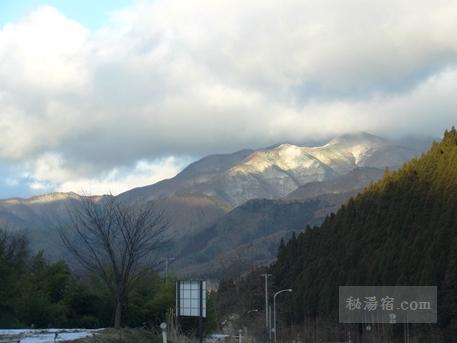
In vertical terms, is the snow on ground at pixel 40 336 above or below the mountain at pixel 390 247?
below

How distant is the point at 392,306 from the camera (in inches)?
2191

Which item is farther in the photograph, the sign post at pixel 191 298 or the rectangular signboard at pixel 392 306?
the rectangular signboard at pixel 392 306

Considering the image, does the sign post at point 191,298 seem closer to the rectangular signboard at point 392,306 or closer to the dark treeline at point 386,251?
the dark treeline at point 386,251

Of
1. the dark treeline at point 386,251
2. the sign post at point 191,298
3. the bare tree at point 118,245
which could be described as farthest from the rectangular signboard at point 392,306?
the sign post at point 191,298

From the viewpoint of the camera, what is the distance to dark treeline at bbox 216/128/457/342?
54031 millimetres

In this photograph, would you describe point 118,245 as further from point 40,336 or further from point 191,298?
point 191,298

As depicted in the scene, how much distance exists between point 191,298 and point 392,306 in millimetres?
41527

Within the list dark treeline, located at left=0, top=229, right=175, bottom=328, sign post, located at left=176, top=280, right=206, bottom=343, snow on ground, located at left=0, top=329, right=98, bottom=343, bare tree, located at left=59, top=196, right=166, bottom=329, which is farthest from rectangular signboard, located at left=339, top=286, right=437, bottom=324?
snow on ground, located at left=0, top=329, right=98, bottom=343

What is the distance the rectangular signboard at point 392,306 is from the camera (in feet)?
175

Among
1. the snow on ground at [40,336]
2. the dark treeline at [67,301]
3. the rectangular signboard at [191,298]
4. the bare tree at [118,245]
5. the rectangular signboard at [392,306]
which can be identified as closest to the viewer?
the snow on ground at [40,336]

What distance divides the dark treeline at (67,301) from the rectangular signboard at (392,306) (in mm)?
31209

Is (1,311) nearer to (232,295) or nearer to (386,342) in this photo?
(386,342)

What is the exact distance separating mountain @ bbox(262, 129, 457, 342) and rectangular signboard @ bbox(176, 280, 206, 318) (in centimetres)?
3682

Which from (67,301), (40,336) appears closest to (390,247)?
(67,301)
